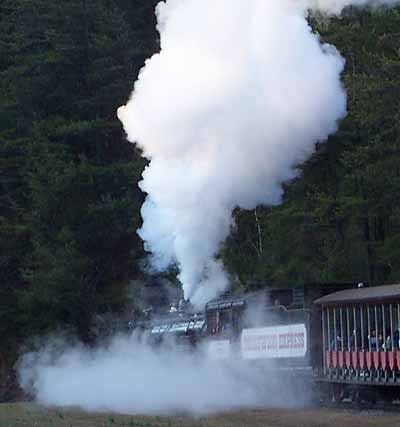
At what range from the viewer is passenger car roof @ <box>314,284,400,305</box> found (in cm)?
2497

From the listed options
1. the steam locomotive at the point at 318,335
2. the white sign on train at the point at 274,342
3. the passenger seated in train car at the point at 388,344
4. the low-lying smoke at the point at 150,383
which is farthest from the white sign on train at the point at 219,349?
the passenger seated in train car at the point at 388,344

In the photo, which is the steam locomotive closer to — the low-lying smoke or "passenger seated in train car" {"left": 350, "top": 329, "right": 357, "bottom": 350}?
"passenger seated in train car" {"left": 350, "top": 329, "right": 357, "bottom": 350}

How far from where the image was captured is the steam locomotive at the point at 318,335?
25.5 metres

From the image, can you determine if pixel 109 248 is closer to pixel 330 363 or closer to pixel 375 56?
pixel 375 56

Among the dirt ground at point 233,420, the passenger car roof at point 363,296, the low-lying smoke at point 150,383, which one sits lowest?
the dirt ground at point 233,420

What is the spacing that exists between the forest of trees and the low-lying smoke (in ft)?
22.5

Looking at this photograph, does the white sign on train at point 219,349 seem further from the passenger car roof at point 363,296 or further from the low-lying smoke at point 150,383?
the passenger car roof at point 363,296

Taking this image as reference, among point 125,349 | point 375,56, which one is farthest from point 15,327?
point 375,56

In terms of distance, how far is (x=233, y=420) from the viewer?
971 inches

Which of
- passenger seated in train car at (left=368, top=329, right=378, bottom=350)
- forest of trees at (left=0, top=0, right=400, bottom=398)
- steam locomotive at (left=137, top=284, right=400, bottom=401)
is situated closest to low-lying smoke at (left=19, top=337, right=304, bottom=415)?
steam locomotive at (left=137, top=284, right=400, bottom=401)

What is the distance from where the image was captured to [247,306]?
30609 millimetres

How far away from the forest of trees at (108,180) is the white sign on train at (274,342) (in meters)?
10.8

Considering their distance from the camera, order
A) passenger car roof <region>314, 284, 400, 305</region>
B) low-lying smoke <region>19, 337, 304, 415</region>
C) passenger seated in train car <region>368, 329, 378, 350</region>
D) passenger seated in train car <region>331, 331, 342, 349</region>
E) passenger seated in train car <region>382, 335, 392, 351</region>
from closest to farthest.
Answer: passenger car roof <region>314, 284, 400, 305</region>, passenger seated in train car <region>382, 335, 392, 351</region>, passenger seated in train car <region>368, 329, 378, 350</region>, passenger seated in train car <region>331, 331, 342, 349</region>, low-lying smoke <region>19, 337, 304, 415</region>

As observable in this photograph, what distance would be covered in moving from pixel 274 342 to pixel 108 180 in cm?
2345
